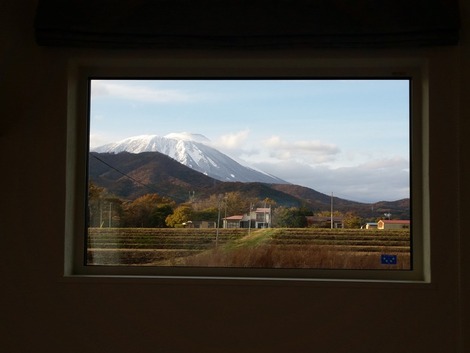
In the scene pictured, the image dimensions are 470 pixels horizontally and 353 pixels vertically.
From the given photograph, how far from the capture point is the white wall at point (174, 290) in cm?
266

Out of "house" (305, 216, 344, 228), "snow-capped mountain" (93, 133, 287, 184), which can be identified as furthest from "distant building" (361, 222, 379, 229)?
"snow-capped mountain" (93, 133, 287, 184)

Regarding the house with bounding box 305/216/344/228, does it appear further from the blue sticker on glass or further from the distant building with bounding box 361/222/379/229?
the blue sticker on glass

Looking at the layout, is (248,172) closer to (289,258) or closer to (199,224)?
(199,224)

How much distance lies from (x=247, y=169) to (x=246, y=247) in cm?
39

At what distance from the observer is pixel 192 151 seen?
3.01 m

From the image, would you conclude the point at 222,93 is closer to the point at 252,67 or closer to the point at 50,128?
the point at 252,67

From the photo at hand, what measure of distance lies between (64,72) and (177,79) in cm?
54

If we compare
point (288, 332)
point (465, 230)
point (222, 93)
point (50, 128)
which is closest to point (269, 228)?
point (288, 332)

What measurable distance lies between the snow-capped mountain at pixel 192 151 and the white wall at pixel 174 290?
0.36 meters

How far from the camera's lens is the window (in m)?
2.88

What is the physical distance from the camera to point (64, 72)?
111 inches

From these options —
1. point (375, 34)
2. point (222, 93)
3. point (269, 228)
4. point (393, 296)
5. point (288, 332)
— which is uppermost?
point (375, 34)

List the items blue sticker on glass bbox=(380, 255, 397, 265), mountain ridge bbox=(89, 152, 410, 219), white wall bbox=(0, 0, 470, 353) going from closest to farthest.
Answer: white wall bbox=(0, 0, 470, 353) → blue sticker on glass bbox=(380, 255, 397, 265) → mountain ridge bbox=(89, 152, 410, 219)

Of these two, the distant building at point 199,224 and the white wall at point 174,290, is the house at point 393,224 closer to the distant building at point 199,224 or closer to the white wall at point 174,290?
the white wall at point 174,290
